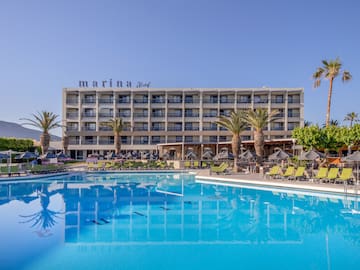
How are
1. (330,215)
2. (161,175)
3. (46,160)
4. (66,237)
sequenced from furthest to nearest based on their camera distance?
(46,160) < (161,175) < (330,215) < (66,237)

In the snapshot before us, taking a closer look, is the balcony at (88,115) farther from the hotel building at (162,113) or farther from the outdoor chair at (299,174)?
the outdoor chair at (299,174)

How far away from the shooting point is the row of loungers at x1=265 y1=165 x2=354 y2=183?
58.5ft

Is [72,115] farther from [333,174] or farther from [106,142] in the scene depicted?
[333,174]

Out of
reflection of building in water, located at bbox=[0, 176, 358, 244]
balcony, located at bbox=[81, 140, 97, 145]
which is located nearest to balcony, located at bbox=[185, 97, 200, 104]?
balcony, located at bbox=[81, 140, 97, 145]

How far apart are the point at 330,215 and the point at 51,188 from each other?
1615cm

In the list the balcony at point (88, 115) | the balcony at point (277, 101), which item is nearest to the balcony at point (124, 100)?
the balcony at point (88, 115)

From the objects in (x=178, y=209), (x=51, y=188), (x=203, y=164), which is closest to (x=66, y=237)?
(x=178, y=209)

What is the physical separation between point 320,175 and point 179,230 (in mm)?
12230

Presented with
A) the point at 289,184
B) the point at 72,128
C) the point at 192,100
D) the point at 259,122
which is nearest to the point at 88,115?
the point at 72,128

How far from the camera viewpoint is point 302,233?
10375 mm

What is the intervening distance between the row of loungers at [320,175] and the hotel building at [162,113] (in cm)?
2973

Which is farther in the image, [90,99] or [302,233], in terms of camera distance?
[90,99]

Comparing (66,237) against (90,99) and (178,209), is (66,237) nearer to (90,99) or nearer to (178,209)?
(178,209)

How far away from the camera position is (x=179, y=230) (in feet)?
35.2
